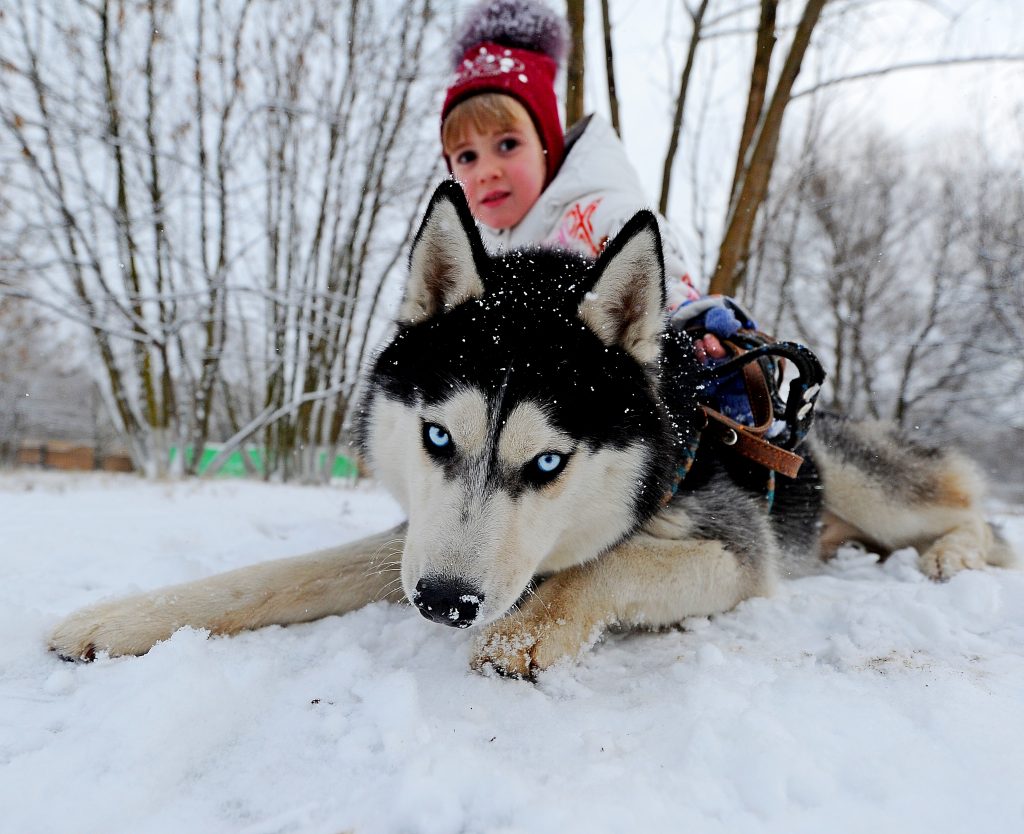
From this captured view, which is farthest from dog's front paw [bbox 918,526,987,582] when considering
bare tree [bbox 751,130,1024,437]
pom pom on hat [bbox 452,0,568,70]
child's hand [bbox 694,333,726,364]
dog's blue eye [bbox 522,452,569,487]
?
bare tree [bbox 751,130,1024,437]

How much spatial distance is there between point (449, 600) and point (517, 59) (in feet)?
12.7

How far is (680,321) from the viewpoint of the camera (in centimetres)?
303

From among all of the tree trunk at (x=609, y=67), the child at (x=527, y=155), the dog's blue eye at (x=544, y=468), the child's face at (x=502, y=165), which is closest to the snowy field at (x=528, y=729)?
the dog's blue eye at (x=544, y=468)

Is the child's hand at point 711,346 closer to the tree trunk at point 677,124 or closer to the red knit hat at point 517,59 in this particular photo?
the red knit hat at point 517,59

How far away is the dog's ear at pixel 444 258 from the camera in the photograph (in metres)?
1.96

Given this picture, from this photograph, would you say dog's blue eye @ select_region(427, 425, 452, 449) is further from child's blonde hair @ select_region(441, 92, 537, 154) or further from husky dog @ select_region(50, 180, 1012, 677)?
child's blonde hair @ select_region(441, 92, 537, 154)

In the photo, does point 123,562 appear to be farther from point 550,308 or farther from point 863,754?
point 863,754

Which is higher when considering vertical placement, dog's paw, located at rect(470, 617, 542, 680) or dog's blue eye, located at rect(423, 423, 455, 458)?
dog's blue eye, located at rect(423, 423, 455, 458)

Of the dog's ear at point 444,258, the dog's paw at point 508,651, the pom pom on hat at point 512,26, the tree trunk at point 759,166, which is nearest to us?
the dog's paw at point 508,651

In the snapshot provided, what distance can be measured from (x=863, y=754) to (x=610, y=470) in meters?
0.98

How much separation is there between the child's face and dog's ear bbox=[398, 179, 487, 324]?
194 centimetres

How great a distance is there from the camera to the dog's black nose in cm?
149

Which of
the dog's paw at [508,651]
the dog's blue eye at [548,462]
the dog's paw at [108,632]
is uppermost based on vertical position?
the dog's blue eye at [548,462]

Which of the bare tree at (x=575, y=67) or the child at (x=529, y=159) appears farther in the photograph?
the bare tree at (x=575, y=67)
